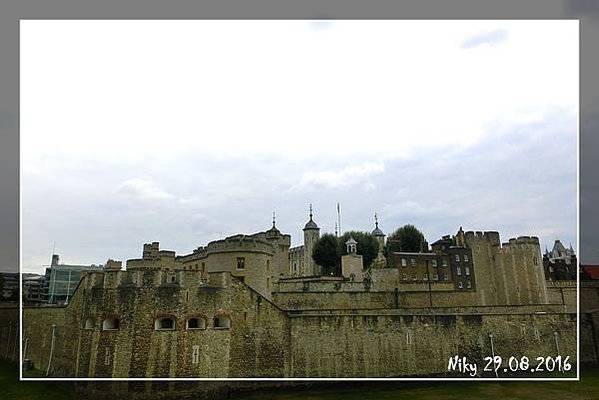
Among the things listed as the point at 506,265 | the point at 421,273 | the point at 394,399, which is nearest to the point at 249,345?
the point at 394,399

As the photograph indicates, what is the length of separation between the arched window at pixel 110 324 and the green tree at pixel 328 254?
34.4 meters

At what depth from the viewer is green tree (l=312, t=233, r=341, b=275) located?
53.0 metres

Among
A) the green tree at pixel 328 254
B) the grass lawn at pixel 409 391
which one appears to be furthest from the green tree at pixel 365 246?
the grass lawn at pixel 409 391

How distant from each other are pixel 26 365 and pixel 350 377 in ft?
64.0

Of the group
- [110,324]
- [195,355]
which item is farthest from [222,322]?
[110,324]

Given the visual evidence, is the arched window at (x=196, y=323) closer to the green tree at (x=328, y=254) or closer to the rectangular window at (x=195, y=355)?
the rectangular window at (x=195, y=355)

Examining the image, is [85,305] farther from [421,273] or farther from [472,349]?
[421,273]

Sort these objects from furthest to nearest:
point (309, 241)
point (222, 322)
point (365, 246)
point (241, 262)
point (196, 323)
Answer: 1. point (309, 241)
2. point (365, 246)
3. point (241, 262)
4. point (222, 322)
5. point (196, 323)

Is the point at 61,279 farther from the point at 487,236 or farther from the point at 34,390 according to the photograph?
the point at 487,236

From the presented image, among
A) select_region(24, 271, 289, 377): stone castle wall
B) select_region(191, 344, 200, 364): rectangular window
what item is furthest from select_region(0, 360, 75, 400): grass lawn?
select_region(191, 344, 200, 364): rectangular window

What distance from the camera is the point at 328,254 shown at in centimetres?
5341

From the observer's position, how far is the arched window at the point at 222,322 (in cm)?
2106

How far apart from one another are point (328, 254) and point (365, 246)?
15.4 ft

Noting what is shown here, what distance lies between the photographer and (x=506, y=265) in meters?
34.0
